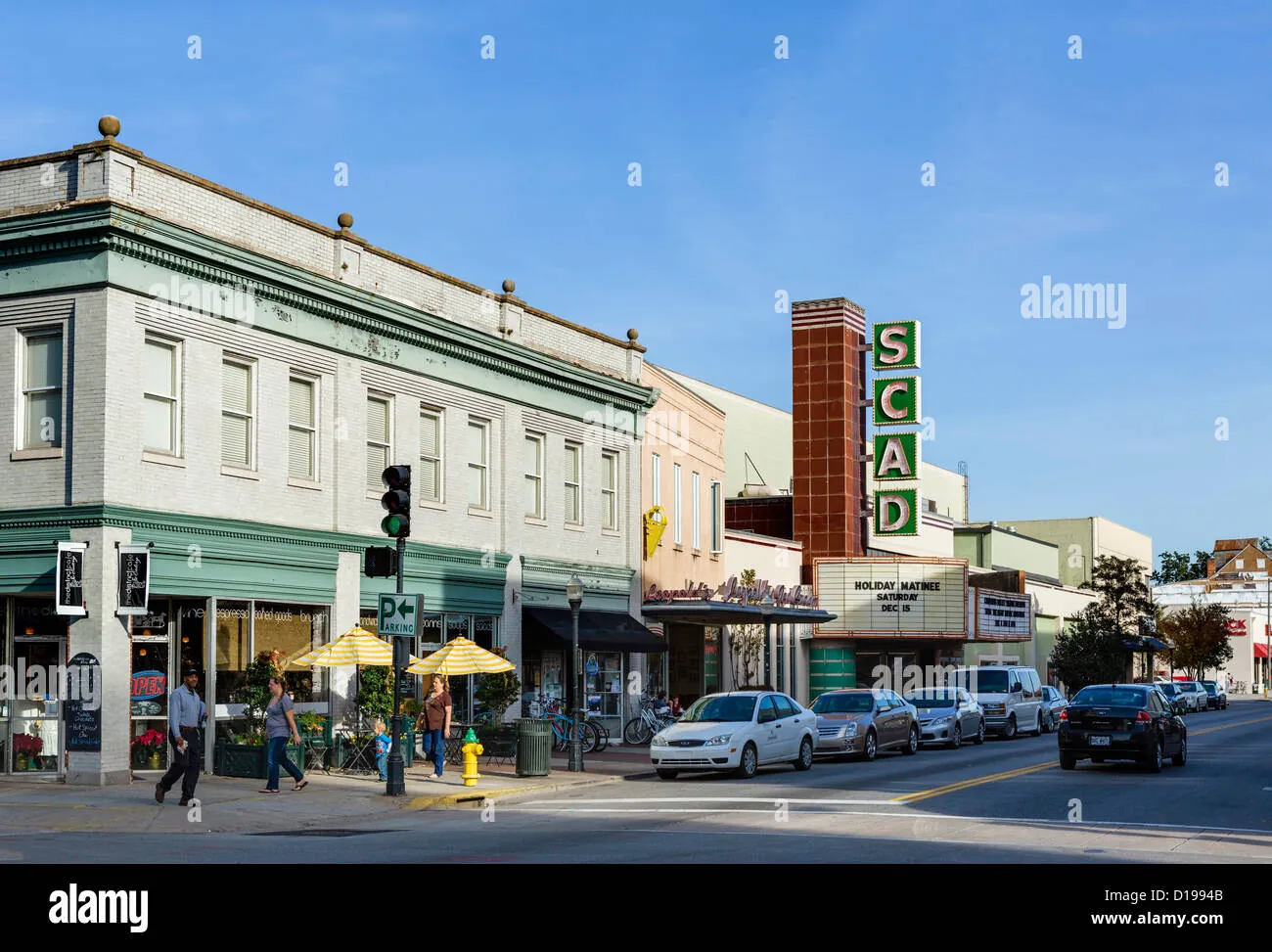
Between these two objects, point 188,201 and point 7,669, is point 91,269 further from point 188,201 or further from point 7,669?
point 7,669

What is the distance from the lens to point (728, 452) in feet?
215

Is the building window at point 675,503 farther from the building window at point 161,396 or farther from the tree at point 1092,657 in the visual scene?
the tree at point 1092,657

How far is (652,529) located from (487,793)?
55.3 feet

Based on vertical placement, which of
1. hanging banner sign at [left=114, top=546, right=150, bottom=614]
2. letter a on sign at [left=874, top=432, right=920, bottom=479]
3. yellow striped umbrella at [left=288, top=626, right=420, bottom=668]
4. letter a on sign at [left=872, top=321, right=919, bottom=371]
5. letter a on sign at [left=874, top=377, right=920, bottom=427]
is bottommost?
yellow striped umbrella at [left=288, top=626, right=420, bottom=668]

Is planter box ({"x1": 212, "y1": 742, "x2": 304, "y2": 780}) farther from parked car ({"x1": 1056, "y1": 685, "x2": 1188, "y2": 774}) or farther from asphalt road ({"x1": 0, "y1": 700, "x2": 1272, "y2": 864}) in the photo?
Answer: parked car ({"x1": 1056, "y1": 685, "x2": 1188, "y2": 774})

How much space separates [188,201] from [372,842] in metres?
12.9

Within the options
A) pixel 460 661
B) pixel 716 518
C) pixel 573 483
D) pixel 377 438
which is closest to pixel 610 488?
pixel 573 483

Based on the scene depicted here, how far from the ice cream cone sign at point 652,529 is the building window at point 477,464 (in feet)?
24.3

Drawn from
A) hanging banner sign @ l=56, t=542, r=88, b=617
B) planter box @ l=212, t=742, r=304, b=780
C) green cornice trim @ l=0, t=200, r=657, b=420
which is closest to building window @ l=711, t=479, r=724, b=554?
green cornice trim @ l=0, t=200, r=657, b=420

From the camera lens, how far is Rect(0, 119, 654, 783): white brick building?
24.0 m

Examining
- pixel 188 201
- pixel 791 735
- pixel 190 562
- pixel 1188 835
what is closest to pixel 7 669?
pixel 190 562

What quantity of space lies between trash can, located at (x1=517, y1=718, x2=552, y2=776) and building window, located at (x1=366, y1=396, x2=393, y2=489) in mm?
6084

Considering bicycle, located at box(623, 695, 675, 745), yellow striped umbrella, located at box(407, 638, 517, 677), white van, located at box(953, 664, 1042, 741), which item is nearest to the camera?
yellow striped umbrella, located at box(407, 638, 517, 677)

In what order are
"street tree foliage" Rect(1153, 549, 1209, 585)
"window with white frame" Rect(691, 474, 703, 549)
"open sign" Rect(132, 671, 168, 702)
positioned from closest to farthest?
"open sign" Rect(132, 671, 168, 702)
"window with white frame" Rect(691, 474, 703, 549)
"street tree foliage" Rect(1153, 549, 1209, 585)
